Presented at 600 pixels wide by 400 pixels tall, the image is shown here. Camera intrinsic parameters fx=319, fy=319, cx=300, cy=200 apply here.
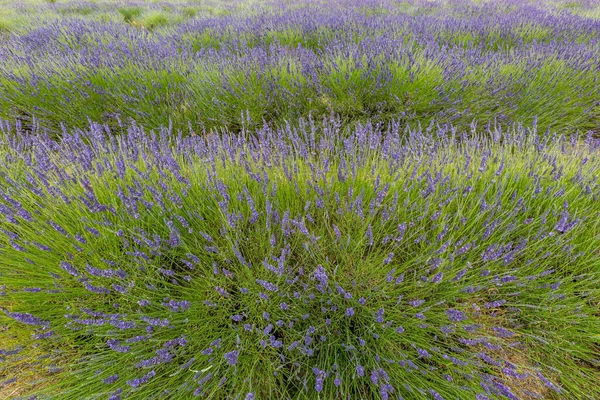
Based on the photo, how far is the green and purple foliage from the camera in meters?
1.22

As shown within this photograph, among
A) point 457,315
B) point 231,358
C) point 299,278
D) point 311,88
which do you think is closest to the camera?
point 231,358

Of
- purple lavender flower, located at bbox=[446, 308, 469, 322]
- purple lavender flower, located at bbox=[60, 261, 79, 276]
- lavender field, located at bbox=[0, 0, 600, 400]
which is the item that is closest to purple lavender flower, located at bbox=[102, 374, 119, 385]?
lavender field, located at bbox=[0, 0, 600, 400]

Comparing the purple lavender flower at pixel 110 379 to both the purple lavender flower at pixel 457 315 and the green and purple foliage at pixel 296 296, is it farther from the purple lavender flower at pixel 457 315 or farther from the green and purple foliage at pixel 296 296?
the purple lavender flower at pixel 457 315

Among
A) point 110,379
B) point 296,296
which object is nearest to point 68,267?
point 110,379

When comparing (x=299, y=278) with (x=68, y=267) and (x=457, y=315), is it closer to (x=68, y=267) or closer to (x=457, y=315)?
(x=457, y=315)

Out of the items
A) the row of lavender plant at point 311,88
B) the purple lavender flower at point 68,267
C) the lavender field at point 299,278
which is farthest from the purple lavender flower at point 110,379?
the row of lavender plant at point 311,88

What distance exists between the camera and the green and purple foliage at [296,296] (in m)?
1.22

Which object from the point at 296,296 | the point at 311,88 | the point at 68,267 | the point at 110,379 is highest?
the point at 311,88

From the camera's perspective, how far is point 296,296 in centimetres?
132

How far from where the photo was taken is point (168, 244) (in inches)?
61.6

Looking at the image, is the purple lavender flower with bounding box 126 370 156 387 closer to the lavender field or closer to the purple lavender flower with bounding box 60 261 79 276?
the lavender field

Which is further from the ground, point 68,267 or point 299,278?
point 68,267

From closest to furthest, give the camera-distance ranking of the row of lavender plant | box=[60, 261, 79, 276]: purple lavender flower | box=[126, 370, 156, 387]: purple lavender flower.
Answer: box=[126, 370, 156, 387]: purple lavender flower
box=[60, 261, 79, 276]: purple lavender flower
the row of lavender plant

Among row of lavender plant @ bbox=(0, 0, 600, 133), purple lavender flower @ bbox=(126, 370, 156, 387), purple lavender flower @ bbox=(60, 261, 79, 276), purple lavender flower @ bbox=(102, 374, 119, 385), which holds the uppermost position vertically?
row of lavender plant @ bbox=(0, 0, 600, 133)
